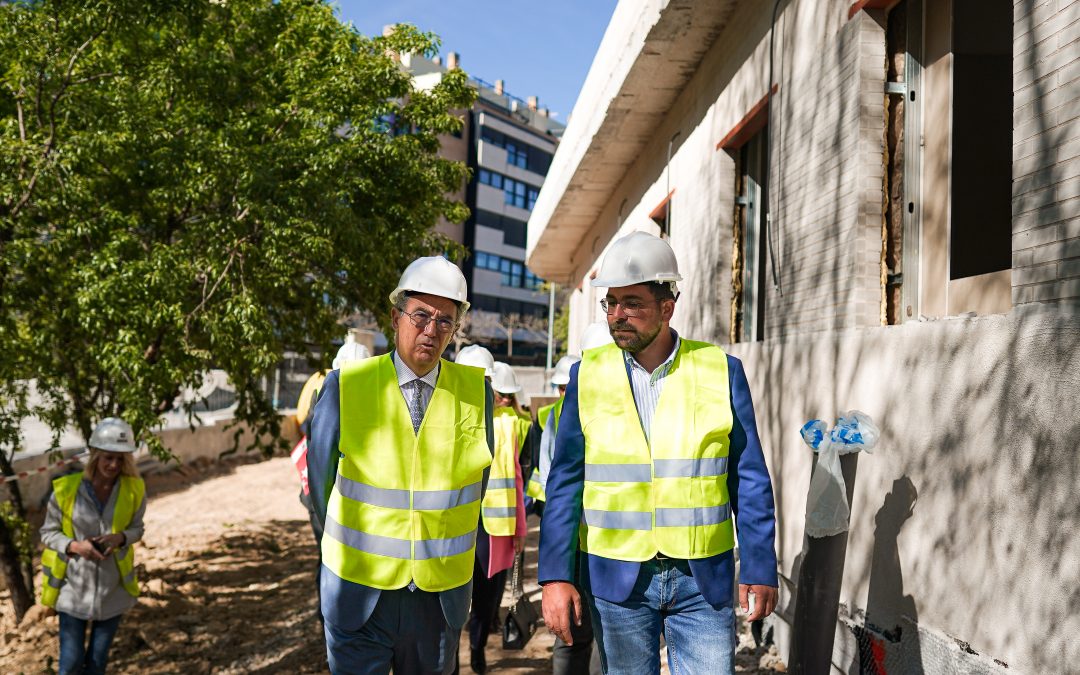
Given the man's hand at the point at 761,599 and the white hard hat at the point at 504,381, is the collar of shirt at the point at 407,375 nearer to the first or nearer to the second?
the man's hand at the point at 761,599

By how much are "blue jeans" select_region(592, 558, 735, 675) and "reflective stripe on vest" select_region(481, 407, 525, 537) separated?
2484mm

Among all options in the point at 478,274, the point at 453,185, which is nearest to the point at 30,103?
the point at 453,185

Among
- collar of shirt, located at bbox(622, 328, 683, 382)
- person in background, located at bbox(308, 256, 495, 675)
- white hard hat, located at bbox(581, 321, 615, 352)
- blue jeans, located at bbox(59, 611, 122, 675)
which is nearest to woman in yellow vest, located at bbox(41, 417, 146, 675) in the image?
blue jeans, located at bbox(59, 611, 122, 675)

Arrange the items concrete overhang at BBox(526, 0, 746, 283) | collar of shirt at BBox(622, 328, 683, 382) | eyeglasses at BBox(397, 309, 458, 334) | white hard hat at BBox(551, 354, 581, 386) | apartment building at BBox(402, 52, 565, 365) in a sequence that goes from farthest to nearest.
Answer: apartment building at BBox(402, 52, 565, 365) → concrete overhang at BBox(526, 0, 746, 283) → white hard hat at BBox(551, 354, 581, 386) → eyeglasses at BBox(397, 309, 458, 334) → collar of shirt at BBox(622, 328, 683, 382)

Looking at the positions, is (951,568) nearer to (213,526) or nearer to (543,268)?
(213,526)

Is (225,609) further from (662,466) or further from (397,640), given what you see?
(662,466)

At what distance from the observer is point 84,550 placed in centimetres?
529

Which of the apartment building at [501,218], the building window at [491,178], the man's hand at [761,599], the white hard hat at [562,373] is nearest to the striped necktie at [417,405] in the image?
the man's hand at [761,599]

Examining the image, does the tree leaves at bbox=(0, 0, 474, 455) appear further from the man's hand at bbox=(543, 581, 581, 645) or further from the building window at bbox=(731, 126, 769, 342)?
the man's hand at bbox=(543, 581, 581, 645)

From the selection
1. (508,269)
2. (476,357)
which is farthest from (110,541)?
(508,269)

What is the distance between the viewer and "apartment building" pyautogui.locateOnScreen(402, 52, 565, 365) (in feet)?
185

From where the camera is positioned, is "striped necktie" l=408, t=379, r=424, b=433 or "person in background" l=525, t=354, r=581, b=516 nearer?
"striped necktie" l=408, t=379, r=424, b=433

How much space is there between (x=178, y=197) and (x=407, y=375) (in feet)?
17.3

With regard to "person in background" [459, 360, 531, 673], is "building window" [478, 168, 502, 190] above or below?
above
